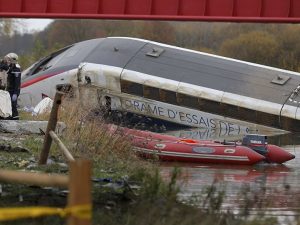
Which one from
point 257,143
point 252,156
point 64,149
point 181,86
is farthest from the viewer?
point 181,86

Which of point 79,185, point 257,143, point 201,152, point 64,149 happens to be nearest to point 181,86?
point 257,143

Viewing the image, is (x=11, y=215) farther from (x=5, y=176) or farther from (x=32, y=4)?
(x=32, y=4)

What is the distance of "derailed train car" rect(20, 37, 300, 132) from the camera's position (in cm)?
3284

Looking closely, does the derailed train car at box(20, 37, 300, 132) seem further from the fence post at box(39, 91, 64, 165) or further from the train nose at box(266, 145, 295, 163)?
the fence post at box(39, 91, 64, 165)

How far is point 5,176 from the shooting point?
4.49 meters

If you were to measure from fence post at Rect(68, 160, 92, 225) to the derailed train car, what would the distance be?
2878 cm

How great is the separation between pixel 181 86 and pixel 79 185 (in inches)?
1174

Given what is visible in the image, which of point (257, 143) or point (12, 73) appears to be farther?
point (12, 73)

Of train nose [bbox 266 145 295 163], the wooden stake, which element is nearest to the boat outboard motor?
train nose [bbox 266 145 295 163]

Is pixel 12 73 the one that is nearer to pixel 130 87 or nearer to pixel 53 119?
pixel 53 119

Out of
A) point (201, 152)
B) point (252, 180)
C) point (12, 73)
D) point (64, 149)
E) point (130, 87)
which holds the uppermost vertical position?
point (64, 149)

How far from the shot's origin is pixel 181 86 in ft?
110

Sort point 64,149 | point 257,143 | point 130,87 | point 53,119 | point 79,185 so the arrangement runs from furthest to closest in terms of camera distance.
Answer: point 130,87 → point 257,143 → point 53,119 → point 64,149 → point 79,185

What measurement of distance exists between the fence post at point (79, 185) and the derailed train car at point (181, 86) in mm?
28779
